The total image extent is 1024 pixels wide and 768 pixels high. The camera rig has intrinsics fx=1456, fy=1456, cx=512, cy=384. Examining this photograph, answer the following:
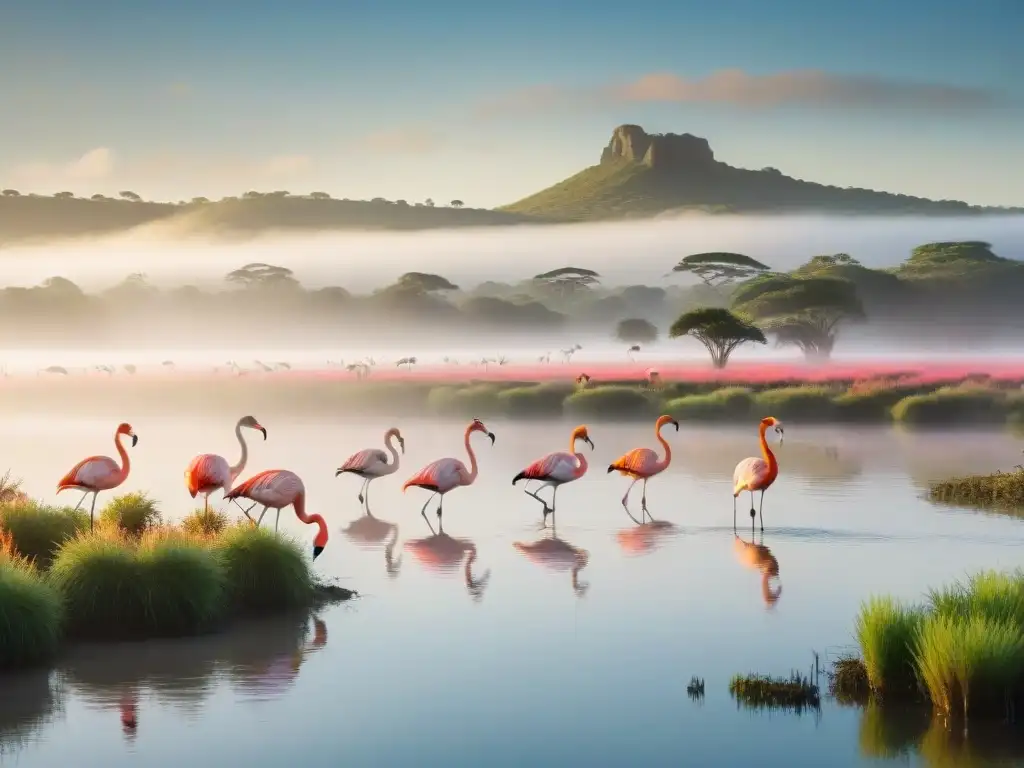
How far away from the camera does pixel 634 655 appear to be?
1148cm

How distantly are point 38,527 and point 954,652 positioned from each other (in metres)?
8.88

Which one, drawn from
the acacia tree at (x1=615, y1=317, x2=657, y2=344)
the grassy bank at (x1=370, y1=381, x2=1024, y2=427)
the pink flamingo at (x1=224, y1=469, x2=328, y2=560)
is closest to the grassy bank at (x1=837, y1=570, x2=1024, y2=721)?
the pink flamingo at (x1=224, y1=469, x2=328, y2=560)

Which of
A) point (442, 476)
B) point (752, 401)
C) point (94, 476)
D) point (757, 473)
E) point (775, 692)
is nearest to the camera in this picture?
point (775, 692)

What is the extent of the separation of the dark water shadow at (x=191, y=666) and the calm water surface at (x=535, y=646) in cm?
3

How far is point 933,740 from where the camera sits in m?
9.10

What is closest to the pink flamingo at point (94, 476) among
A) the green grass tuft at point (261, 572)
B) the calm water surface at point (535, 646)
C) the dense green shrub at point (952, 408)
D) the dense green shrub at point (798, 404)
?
the calm water surface at point (535, 646)

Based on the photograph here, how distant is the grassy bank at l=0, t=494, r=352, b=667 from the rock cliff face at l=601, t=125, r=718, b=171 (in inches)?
5192

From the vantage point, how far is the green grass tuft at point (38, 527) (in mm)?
13969

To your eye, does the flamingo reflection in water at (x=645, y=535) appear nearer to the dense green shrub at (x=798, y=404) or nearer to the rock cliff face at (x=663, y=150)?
the dense green shrub at (x=798, y=404)

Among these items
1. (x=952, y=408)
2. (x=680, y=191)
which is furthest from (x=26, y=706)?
(x=680, y=191)

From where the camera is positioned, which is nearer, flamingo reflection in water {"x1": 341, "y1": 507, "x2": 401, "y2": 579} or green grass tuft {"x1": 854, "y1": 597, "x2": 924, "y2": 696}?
green grass tuft {"x1": 854, "y1": 597, "x2": 924, "y2": 696}

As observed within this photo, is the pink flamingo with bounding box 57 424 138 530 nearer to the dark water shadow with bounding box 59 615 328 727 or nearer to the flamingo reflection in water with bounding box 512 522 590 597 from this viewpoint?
the dark water shadow with bounding box 59 615 328 727

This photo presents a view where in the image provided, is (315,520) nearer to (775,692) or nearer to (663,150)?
(775,692)

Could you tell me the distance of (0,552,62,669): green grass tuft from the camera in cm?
1082
